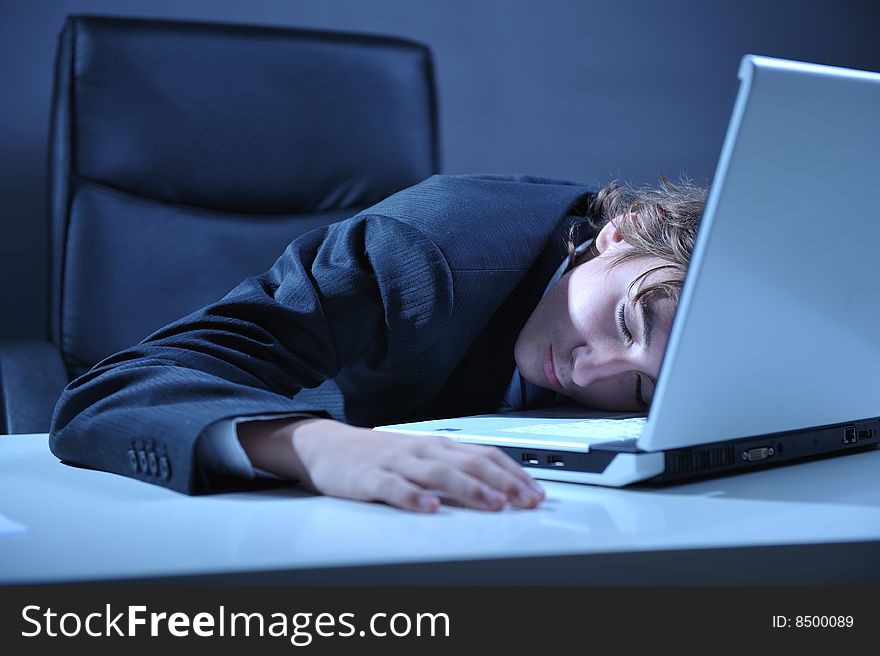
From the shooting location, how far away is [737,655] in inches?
18.1

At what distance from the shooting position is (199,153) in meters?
1.52

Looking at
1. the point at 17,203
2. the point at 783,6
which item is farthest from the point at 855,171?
the point at 783,6

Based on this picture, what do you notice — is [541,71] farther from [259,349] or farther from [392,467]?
[392,467]

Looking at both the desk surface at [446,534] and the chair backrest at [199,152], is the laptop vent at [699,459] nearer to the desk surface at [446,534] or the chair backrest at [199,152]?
the desk surface at [446,534]

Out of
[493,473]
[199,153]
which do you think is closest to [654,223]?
[493,473]

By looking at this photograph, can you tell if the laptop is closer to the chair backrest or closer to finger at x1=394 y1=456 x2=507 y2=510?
finger at x1=394 y1=456 x2=507 y2=510

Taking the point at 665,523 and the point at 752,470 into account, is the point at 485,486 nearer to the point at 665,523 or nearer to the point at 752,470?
the point at 665,523

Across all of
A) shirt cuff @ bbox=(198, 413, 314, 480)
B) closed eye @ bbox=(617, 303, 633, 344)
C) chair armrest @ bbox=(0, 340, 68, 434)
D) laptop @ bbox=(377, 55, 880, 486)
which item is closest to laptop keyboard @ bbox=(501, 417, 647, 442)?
laptop @ bbox=(377, 55, 880, 486)

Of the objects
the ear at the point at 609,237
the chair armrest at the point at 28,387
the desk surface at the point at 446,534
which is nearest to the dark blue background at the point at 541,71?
the chair armrest at the point at 28,387

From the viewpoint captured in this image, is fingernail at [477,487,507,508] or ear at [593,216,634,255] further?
ear at [593,216,634,255]

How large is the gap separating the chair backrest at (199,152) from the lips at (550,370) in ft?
2.10

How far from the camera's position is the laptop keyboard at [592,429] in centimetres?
72

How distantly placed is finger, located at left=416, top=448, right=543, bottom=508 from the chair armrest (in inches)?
28.3

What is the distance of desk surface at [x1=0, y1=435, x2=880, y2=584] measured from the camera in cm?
45
